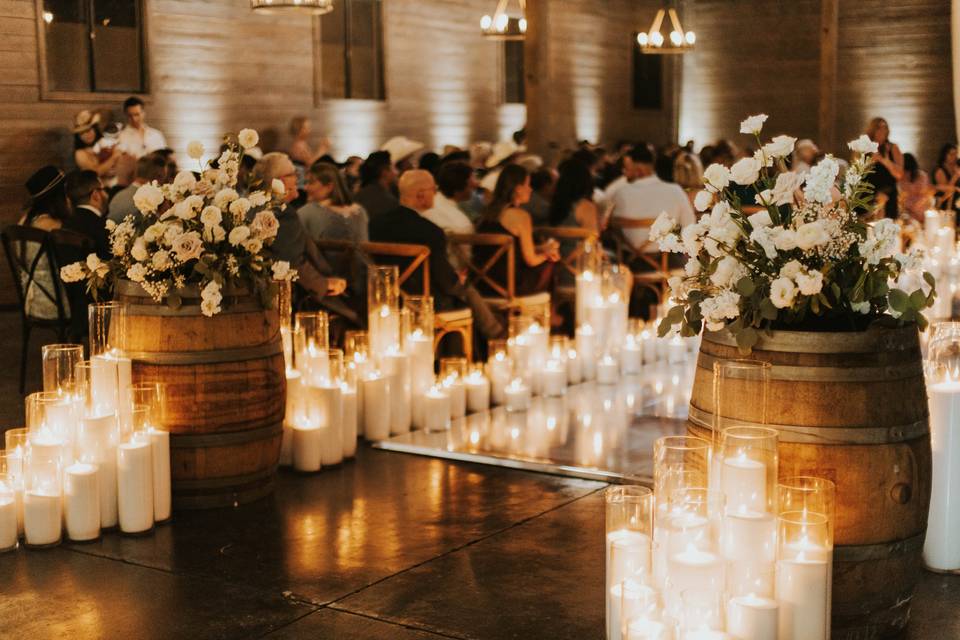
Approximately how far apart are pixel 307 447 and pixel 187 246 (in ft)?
3.28

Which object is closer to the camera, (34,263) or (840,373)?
(840,373)

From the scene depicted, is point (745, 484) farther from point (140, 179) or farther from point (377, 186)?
point (377, 186)

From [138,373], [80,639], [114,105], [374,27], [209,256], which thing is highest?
[374,27]

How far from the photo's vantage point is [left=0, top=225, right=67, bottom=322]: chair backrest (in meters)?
6.45

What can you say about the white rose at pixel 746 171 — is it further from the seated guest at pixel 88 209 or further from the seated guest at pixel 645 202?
the seated guest at pixel 645 202

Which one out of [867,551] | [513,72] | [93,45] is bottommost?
[867,551]

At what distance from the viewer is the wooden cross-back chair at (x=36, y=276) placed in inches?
254

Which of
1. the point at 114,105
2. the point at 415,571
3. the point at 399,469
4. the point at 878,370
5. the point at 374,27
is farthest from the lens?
the point at 374,27

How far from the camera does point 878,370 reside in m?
3.12

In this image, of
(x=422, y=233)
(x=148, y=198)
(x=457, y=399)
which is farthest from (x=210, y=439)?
A: (x=422, y=233)

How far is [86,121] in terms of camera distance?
10.0m

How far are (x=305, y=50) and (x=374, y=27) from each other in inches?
Result: 50.6

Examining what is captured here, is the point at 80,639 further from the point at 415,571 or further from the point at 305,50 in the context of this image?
Answer: the point at 305,50

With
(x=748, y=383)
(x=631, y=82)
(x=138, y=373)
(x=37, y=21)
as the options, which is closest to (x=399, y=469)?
(x=138, y=373)
